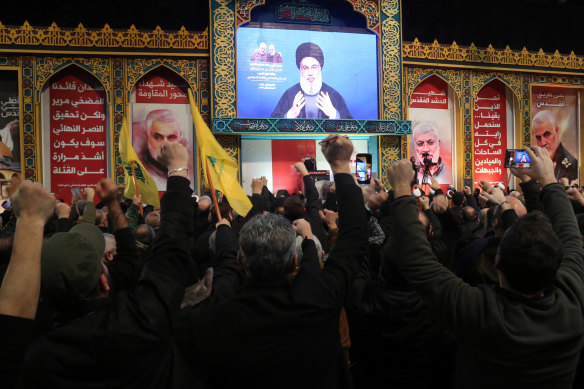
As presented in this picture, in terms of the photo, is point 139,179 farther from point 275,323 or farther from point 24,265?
point 275,323

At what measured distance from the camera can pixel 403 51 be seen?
10.2 meters

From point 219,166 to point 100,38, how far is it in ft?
25.5

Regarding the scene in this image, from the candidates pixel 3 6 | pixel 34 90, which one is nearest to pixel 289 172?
pixel 34 90

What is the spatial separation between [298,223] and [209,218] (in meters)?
2.00

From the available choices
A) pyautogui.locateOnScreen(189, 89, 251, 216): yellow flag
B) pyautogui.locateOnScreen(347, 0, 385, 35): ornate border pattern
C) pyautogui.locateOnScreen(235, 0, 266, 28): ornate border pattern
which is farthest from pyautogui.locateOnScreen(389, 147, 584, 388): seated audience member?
pyautogui.locateOnScreen(347, 0, 385, 35): ornate border pattern

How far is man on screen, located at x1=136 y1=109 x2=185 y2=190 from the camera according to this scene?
925 cm

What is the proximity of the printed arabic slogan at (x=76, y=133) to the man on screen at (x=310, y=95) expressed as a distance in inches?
151

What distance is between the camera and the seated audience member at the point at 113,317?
910mm

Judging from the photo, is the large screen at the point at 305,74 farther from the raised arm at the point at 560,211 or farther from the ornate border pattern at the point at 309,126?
the raised arm at the point at 560,211

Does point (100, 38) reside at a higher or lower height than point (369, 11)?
lower

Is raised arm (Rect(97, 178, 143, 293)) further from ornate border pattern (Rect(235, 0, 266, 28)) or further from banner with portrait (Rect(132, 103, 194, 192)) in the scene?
ornate border pattern (Rect(235, 0, 266, 28))

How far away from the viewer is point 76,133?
916cm

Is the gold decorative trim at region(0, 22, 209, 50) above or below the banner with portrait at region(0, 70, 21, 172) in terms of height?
above

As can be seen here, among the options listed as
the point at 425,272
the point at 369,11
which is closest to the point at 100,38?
the point at 369,11
